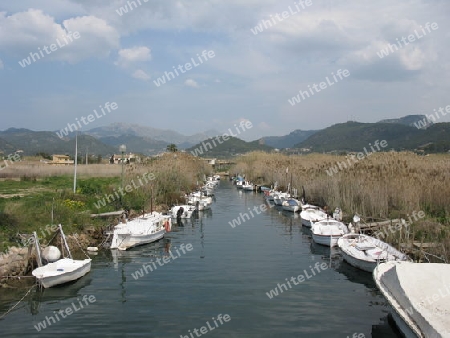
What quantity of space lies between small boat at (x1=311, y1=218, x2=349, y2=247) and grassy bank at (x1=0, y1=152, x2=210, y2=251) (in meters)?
12.6

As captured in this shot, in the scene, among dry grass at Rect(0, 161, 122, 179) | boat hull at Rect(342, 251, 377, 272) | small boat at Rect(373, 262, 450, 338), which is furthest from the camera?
dry grass at Rect(0, 161, 122, 179)

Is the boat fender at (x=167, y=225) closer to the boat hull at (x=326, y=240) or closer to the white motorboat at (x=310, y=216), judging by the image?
the boat hull at (x=326, y=240)

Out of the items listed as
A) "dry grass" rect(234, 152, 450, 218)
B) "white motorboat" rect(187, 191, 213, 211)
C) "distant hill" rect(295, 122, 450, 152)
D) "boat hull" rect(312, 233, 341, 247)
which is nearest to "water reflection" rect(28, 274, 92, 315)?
"boat hull" rect(312, 233, 341, 247)

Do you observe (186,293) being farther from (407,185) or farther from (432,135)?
(432,135)

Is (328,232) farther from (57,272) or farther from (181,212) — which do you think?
(57,272)

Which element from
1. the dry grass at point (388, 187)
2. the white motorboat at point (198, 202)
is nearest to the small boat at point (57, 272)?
the dry grass at point (388, 187)

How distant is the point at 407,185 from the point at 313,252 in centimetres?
886

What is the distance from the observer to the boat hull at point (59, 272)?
1791 cm

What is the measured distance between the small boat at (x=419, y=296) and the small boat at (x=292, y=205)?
96.4 ft

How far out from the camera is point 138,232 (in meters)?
27.2

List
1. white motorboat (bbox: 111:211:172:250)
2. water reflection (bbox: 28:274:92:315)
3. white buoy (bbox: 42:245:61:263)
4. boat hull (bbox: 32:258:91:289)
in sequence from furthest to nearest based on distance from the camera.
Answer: white motorboat (bbox: 111:211:172:250)
white buoy (bbox: 42:245:61:263)
boat hull (bbox: 32:258:91:289)
water reflection (bbox: 28:274:92:315)

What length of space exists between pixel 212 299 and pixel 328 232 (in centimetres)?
1255

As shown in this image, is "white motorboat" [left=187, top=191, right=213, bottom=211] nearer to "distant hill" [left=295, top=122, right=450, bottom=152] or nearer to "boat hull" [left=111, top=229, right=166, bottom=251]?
"boat hull" [left=111, top=229, right=166, bottom=251]

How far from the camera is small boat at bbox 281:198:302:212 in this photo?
146 feet
